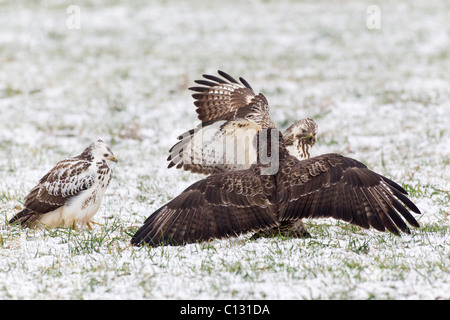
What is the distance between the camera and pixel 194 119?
544 inches

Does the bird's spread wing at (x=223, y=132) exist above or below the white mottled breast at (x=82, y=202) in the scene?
above

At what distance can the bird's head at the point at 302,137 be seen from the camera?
311 inches

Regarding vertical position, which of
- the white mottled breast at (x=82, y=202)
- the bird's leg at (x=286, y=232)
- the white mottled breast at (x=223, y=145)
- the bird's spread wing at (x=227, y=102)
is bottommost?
the bird's leg at (x=286, y=232)

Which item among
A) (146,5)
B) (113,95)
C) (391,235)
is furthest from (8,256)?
(146,5)

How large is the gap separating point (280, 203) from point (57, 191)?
2521 mm

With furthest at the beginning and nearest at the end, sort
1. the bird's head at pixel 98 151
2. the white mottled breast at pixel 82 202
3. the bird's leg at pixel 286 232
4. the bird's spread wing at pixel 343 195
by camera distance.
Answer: the bird's head at pixel 98 151
the white mottled breast at pixel 82 202
the bird's leg at pixel 286 232
the bird's spread wing at pixel 343 195

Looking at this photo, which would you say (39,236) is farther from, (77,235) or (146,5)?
(146,5)

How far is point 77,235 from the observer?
635 cm

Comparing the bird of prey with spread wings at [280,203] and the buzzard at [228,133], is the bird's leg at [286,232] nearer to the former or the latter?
the bird of prey with spread wings at [280,203]

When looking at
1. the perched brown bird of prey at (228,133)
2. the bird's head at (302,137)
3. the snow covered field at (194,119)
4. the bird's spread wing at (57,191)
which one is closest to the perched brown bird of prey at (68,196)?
the bird's spread wing at (57,191)

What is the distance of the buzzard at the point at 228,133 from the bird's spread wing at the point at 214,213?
3.84 feet

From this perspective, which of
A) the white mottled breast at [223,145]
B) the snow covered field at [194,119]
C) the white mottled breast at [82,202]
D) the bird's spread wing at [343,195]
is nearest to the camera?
the snow covered field at [194,119]

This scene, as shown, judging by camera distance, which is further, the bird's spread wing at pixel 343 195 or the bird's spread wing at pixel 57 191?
the bird's spread wing at pixel 57 191

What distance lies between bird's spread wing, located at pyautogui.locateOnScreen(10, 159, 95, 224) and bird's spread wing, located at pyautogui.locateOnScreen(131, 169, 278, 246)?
119 centimetres
